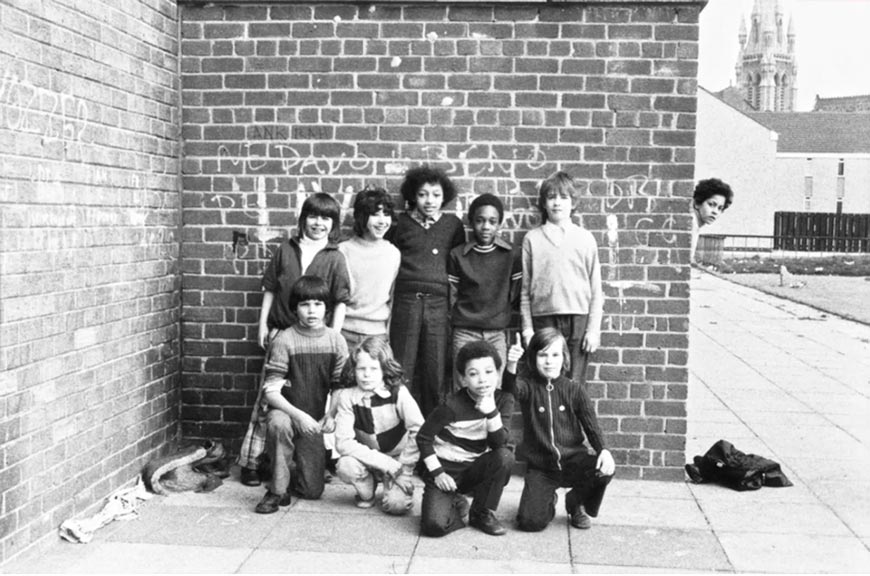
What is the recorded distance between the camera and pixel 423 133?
6.58 metres

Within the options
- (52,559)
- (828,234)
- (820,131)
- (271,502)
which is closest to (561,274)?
(271,502)

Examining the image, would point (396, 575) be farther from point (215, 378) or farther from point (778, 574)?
point (215, 378)

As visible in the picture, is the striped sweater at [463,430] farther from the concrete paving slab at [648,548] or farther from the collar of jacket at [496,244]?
the collar of jacket at [496,244]

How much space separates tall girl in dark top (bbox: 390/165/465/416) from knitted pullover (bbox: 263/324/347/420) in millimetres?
552

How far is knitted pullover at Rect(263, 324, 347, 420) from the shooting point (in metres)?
5.88

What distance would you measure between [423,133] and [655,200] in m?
1.59

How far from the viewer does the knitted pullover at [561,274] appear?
6.23 meters

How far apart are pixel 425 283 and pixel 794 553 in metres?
2.66

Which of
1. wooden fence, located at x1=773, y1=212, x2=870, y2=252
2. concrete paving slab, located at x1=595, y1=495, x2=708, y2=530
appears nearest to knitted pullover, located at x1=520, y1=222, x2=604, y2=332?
concrete paving slab, located at x1=595, y1=495, x2=708, y2=530

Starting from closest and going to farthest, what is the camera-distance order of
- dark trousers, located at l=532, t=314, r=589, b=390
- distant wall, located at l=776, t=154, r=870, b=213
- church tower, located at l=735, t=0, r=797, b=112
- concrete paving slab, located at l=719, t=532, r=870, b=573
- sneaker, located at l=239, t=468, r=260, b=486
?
concrete paving slab, located at l=719, t=532, r=870, b=573 → sneaker, located at l=239, t=468, r=260, b=486 → dark trousers, located at l=532, t=314, r=589, b=390 → distant wall, located at l=776, t=154, r=870, b=213 → church tower, located at l=735, t=0, r=797, b=112

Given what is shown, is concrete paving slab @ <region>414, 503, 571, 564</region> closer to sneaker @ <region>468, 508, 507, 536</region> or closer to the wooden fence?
sneaker @ <region>468, 508, 507, 536</region>

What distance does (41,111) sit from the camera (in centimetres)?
486

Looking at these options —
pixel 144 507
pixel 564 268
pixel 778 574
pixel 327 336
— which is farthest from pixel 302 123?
pixel 778 574

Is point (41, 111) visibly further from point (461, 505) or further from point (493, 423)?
point (461, 505)
